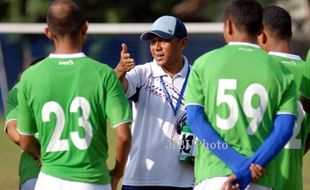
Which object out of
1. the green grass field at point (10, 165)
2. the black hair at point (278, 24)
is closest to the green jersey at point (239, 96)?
the black hair at point (278, 24)

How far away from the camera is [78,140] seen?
738cm

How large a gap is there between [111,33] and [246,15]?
13.1 meters

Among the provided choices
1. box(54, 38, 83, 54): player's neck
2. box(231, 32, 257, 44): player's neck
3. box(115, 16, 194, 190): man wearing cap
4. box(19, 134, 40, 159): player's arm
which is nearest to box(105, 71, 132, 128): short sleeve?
box(54, 38, 83, 54): player's neck

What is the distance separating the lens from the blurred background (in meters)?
19.8

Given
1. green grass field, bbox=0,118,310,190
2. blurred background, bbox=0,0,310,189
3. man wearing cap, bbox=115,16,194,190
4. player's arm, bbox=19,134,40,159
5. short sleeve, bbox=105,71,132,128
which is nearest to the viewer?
short sleeve, bbox=105,71,132,128

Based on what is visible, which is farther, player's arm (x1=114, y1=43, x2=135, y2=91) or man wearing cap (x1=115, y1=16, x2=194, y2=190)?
man wearing cap (x1=115, y1=16, x2=194, y2=190)

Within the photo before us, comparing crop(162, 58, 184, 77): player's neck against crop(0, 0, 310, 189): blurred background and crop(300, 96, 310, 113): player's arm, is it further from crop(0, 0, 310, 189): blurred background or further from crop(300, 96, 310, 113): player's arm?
crop(0, 0, 310, 189): blurred background

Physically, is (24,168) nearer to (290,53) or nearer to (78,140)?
(78,140)

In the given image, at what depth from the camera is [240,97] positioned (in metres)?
7.38

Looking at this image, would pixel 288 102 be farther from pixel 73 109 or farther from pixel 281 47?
pixel 73 109

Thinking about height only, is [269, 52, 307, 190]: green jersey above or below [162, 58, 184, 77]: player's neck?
below

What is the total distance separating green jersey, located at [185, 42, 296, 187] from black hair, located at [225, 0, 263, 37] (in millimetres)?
145

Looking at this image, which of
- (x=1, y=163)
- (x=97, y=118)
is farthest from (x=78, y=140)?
(x=1, y=163)

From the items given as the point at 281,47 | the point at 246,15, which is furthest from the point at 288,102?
the point at 281,47
